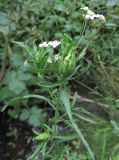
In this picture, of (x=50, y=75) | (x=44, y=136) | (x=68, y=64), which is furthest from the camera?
(x=50, y=75)

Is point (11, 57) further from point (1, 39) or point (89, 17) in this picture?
point (89, 17)

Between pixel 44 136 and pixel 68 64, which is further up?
pixel 68 64

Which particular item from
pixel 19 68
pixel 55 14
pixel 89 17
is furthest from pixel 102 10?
pixel 89 17

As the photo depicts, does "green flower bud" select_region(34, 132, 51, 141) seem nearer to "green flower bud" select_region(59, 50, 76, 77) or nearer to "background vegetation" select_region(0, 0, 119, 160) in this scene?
"green flower bud" select_region(59, 50, 76, 77)

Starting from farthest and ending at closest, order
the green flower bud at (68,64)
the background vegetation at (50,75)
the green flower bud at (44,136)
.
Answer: the background vegetation at (50,75), the green flower bud at (44,136), the green flower bud at (68,64)

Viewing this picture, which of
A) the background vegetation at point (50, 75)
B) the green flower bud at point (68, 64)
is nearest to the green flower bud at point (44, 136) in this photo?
the green flower bud at point (68, 64)

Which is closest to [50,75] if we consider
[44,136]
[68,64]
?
[44,136]

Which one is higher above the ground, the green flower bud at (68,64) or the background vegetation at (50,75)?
the green flower bud at (68,64)

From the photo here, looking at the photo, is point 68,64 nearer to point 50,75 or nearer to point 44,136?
point 44,136

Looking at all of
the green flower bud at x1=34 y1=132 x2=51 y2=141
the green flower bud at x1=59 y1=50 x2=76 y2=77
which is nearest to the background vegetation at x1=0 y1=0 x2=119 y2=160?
the green flower bud at x1=34 y1=132 x2=51 y2=141

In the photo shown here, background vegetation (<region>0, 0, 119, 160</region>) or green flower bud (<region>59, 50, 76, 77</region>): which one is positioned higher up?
green flower bud (<region>59, 50, 76, 77</region>)

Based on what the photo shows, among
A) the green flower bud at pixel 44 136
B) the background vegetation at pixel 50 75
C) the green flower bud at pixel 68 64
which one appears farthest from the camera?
the background vegetation at pixel 50 75

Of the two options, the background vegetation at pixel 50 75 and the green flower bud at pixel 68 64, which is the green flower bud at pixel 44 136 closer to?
the green flower bud at pixel 68 64
